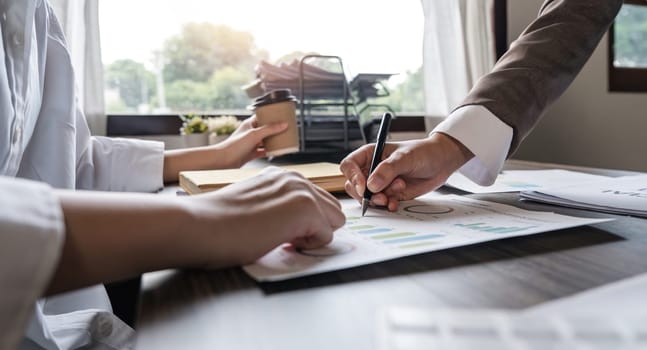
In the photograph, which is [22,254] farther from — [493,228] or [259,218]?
[493,228]

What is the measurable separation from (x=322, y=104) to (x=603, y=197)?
82 centimetres

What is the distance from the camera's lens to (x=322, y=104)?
133cm

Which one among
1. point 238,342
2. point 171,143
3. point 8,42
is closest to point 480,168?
point 238,342

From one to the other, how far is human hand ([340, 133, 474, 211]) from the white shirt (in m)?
0.36

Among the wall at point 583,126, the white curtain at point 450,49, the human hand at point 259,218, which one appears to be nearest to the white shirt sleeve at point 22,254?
Result: the human hand at point 259,218

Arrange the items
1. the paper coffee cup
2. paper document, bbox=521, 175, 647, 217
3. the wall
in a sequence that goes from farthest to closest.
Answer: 1. the wall
2. the paper coffee cup
3. paper document, bbox=521, 175, 647, 217

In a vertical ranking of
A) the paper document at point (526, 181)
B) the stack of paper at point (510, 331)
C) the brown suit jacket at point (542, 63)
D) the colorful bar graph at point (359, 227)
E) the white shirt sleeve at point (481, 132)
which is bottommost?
the paper document at point (526, 181)

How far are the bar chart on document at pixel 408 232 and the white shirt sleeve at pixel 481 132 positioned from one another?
0.30ft

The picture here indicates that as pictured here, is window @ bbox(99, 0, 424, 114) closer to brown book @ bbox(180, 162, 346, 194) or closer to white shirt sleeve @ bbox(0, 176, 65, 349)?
brown book @ bbox(180, 162, 346, 194)

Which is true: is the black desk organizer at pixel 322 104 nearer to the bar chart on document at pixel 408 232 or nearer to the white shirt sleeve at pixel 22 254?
the bar chart on document at pixel 408 232

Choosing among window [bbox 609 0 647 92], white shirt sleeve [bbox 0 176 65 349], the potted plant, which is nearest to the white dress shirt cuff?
the potted plant

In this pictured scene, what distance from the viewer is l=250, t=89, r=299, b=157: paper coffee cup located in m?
1.07

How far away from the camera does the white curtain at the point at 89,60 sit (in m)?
1.39

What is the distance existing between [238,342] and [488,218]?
1.24ft
